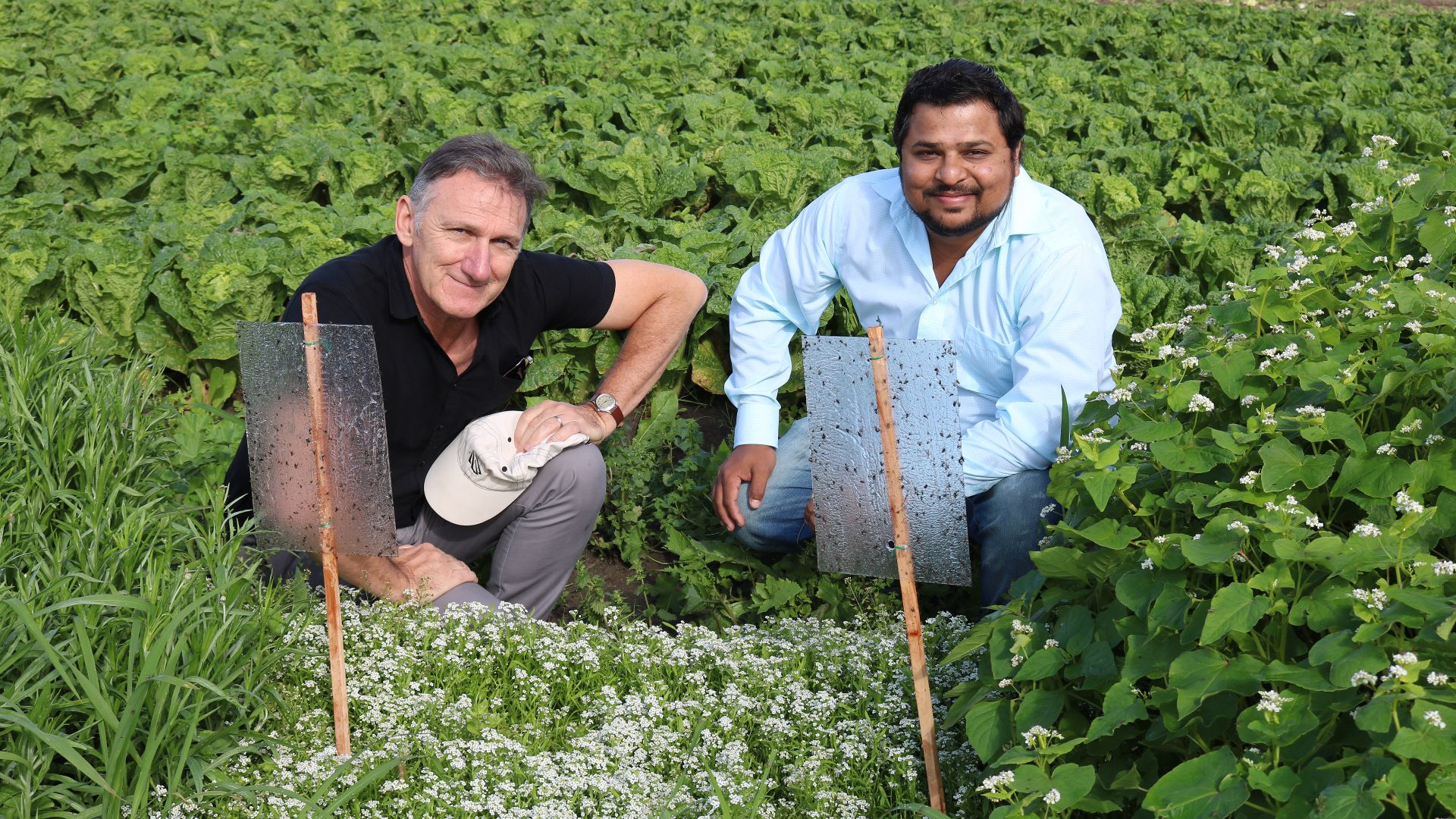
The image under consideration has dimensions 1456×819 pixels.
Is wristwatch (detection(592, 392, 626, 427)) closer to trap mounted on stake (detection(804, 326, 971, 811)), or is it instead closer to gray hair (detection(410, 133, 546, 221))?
gray hair (detection(410, 133, 546, 221))

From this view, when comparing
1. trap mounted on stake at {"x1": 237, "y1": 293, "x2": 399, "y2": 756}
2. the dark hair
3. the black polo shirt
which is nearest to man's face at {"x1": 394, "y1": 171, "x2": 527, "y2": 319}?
the black polo shirt

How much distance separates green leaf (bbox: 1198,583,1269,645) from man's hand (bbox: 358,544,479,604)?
2172 millimetres

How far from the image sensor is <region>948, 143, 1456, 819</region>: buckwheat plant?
200 centimetres

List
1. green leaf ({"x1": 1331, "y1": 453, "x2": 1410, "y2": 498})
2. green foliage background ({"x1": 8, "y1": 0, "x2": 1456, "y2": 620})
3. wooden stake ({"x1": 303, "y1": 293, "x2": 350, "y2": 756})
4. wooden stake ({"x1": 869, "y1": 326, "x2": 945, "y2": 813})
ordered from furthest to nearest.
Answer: green foliage background ({"x1": 8, "y1": 0, "x2": 1456, "y2": 620}), wooden stake ({"x1": 303, "y1": 293, "x2": 350, "y2": 756}), wooden stake ({"x1": 869, "y1": 326, "x2": 945, "y2": 813}), green leaf ({"x1": 1331, "y1": 453, "x2": 1410, "y2": 498})

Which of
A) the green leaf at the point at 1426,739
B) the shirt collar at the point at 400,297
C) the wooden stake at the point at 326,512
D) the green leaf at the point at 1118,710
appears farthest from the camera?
the shirt collar at the point at 400,297

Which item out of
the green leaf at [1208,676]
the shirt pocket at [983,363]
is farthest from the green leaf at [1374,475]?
the shirt pocket at [983,363]

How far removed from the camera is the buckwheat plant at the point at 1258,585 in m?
2.00

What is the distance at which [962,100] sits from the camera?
3459mm

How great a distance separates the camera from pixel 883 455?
112 inches

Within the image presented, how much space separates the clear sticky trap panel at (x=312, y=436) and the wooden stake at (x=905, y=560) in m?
1.13

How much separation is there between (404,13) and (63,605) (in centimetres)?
996

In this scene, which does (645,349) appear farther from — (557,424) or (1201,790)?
(1201,790)

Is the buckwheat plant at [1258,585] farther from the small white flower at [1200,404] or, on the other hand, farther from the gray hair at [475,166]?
the gray hair at [475,166]

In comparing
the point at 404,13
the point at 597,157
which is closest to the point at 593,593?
the point at 597,157
